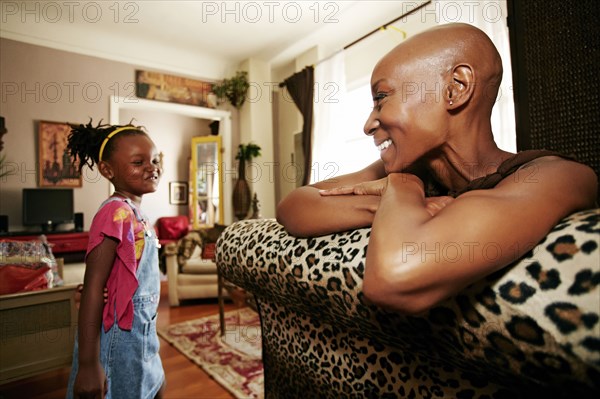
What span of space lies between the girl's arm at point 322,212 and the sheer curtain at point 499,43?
106 inches

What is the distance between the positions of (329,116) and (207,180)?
2770 mm

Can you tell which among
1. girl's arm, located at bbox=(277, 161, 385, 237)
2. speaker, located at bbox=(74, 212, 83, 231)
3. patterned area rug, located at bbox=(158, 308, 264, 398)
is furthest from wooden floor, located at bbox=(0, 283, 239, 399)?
speaker, located at bbox=(74, 212, 83, 231)

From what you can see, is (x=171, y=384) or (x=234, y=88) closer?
(x=171, y=384)

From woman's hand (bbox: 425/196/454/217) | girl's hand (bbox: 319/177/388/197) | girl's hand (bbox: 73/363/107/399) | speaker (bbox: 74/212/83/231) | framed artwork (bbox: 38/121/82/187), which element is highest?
framed artwork (bbox: 38/121/82/187)

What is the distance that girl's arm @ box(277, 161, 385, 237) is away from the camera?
2.04 ft

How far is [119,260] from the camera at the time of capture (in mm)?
1219

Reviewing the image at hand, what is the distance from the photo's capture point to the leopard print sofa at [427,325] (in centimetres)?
34

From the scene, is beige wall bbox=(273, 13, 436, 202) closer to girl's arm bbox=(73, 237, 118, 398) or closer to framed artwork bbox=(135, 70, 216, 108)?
framed artwork bbox=(135, 70, 216, 108)

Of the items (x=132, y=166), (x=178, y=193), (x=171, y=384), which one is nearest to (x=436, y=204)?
(x=132, y=166)

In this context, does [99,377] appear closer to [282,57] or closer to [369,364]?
[369,364]

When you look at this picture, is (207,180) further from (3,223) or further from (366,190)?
(366,190)

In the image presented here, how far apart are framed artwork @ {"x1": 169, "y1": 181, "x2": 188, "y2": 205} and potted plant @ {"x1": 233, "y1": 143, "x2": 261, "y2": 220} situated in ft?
9.36

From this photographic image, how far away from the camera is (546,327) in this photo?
34 centimetres

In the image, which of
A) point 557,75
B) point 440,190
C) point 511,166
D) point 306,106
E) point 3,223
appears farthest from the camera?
point 306,106
